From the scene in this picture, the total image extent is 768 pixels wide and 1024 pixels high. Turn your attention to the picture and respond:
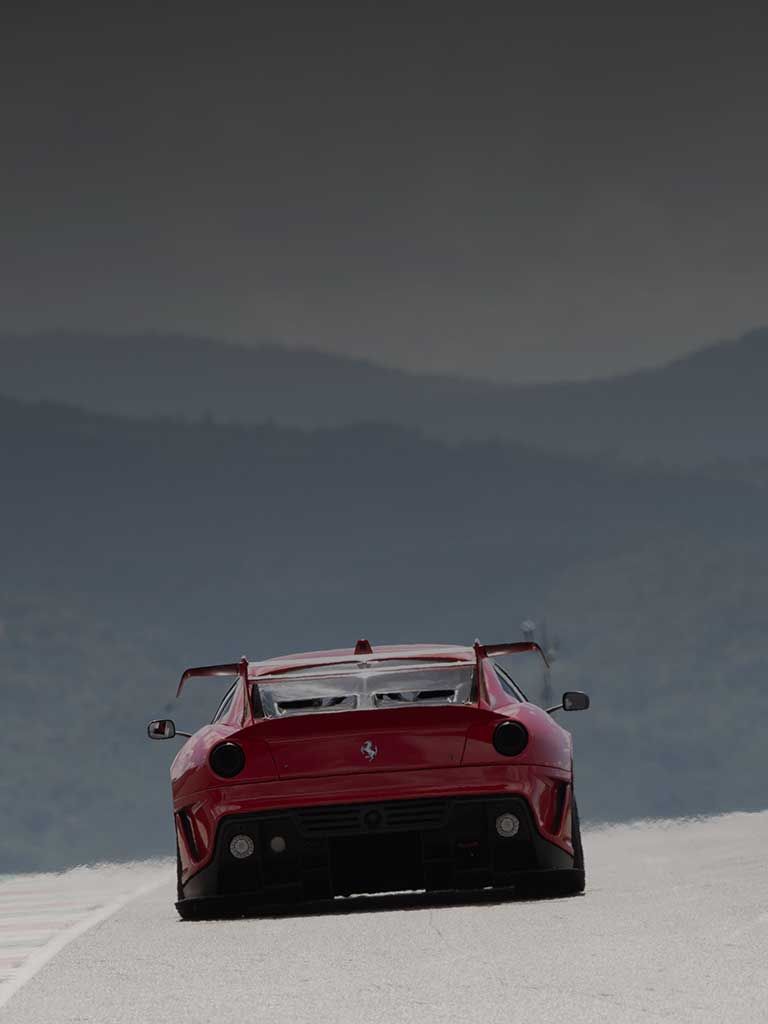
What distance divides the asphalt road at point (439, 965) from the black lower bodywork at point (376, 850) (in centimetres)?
19

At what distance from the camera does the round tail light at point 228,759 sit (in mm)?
8461

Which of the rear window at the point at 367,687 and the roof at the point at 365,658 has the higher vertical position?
the roof at the point at 365,658

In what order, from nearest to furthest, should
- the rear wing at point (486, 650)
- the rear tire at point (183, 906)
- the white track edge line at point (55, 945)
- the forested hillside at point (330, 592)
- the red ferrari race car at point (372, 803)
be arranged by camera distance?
1. the white track edge line at point (55, 945)
2. the red ferrari race car at point (372, 803)
3. the rear wing at point (486, 650)
4. the rear tire at point (183, 906)
5. the forested hillside at point (330, 592)

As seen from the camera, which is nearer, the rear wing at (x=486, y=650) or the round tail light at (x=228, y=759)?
the round tail light at (x=228, y=759)

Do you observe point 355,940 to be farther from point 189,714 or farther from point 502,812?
point 189,714

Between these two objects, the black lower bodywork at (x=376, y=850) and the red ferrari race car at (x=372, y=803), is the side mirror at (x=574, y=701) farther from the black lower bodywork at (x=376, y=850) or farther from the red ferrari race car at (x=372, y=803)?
the black lower bodywork at (x=376, y=850)

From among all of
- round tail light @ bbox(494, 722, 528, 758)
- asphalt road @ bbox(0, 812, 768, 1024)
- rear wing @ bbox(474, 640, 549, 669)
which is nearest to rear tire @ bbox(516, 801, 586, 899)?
asphalt road @ bbox(0, 812, 768, 1024)

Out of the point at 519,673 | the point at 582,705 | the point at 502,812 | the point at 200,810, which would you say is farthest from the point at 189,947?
the point at 519,673

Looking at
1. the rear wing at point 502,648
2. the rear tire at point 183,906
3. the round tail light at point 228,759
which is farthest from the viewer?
the rear wing at point 502,648

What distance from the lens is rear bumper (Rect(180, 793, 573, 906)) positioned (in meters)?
8.36

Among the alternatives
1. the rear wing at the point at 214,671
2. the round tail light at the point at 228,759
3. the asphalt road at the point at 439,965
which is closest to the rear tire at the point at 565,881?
the asphalt road at the point at 439,965

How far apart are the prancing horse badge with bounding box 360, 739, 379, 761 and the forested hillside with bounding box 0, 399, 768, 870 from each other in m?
157

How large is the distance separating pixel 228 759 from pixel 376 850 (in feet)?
2.49

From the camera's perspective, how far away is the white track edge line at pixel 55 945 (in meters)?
7.21
